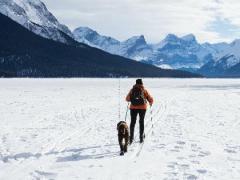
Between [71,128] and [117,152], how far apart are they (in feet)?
18.3

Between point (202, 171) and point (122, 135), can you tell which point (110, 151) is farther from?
point (202, 171)

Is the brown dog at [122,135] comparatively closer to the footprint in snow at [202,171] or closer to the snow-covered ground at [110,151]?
the snow-covered ground at [110,151]

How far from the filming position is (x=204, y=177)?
374 inches

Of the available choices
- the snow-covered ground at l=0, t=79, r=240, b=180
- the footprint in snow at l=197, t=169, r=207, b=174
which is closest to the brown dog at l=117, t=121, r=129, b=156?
the snow-covered ground at l=0, t=79, r=240, b=180

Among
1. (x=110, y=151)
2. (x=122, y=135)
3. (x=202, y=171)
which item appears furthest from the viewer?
(x=110, y=151)

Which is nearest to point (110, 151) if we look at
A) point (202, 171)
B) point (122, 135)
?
point (122, 135)

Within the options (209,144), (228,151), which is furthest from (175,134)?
(228,151)

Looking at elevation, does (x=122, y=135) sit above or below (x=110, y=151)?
above

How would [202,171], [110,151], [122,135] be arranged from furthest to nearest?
[110,151] → [122,135] → [202,171]

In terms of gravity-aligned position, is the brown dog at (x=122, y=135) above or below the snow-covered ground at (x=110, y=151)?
above

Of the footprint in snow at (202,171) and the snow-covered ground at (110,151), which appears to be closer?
the snow-covered ground at (110,151)

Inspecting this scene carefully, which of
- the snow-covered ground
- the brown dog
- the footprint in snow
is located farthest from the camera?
the brown dog

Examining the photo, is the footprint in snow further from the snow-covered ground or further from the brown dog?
the brown dog

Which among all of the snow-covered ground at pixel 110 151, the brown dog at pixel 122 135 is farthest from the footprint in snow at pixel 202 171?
the brown dog at pixel 122 135
